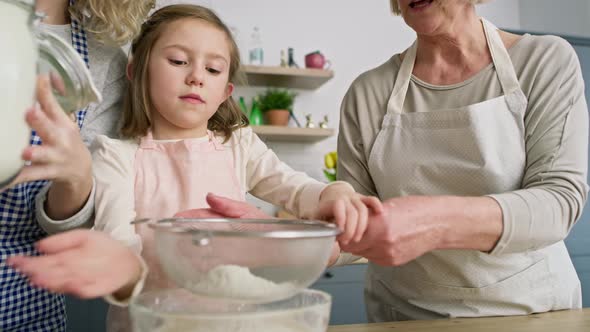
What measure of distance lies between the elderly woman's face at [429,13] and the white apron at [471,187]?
0.43ft

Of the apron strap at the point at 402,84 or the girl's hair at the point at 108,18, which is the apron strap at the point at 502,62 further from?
the girl's hair at the point at 108,18

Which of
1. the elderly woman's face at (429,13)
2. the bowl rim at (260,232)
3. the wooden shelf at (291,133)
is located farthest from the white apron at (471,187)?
the wooden shelf at (291,133)

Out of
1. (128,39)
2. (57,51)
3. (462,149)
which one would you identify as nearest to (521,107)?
(462,149)

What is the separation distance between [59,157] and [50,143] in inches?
1.0

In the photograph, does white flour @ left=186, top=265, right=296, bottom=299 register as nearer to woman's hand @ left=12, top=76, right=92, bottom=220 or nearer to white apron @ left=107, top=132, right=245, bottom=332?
woman's hand @ left=12, top=76, right=92, bottom=220

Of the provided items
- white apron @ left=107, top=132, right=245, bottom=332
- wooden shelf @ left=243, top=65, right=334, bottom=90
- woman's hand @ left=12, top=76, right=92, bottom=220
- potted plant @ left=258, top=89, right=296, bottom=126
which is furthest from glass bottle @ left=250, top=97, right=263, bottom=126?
woman's hand @ left=12, top=76, right=92, bottom=220

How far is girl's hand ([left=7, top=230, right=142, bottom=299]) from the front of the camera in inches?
16.8

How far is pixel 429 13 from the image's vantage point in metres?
1.08

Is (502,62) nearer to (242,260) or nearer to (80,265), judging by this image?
(242,260)

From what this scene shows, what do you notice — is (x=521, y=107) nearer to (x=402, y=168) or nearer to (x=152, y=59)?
(x=402, y=168)

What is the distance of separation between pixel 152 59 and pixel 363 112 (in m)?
0.50

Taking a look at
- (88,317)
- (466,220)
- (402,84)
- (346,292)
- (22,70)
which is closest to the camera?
(22,70)

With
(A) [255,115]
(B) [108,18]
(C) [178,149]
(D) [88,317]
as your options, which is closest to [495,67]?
(C) [178,149]

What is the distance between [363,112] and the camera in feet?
4.07
